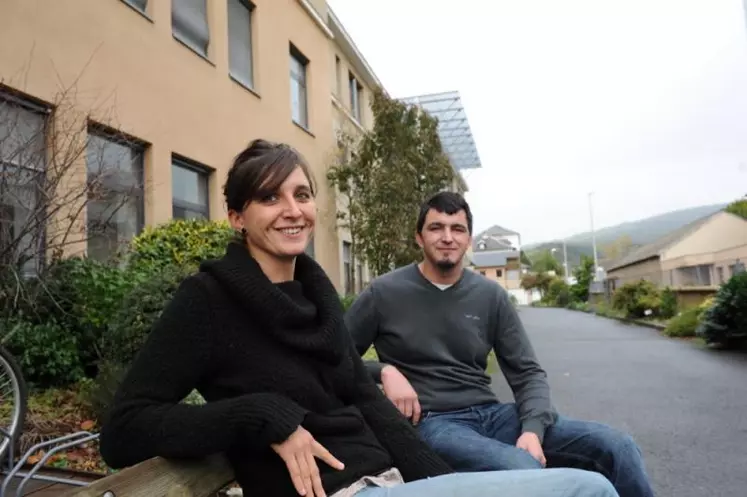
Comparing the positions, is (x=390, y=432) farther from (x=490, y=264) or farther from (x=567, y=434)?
(x=490, y=264)

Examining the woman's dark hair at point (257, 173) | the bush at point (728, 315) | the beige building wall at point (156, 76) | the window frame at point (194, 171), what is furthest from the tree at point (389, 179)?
the woman's dark hair at point (257, 173)

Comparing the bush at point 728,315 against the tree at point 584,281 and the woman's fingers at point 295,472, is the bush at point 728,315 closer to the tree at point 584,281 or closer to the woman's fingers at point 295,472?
the woman's fingers at point 295,472

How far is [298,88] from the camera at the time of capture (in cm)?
1600

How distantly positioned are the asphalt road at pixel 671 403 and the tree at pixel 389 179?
524cm

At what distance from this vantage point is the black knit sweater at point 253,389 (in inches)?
58.4

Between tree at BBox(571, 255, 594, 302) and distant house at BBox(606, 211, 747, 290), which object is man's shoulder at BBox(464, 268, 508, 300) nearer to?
distant house at BBox(606, 211, 747, 290)

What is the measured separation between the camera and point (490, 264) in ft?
303

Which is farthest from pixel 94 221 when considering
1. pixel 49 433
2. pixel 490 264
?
pixel 490 264

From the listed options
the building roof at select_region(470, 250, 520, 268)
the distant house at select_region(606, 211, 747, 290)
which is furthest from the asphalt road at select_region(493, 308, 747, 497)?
the building roof at select_region(470, 250, 520, 268)

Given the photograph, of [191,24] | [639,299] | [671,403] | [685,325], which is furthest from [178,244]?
[639,299]

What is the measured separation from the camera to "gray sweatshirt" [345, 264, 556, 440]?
2.87m

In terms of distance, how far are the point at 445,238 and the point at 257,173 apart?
1.39 m

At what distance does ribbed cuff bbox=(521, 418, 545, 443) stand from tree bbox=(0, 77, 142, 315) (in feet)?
15.6

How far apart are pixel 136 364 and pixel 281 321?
0.41 m
